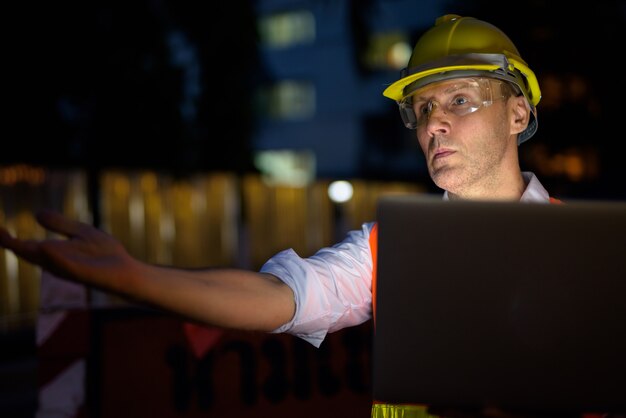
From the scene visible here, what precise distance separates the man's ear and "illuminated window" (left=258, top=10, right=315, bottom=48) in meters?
27.1

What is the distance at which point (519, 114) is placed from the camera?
259 centimetres

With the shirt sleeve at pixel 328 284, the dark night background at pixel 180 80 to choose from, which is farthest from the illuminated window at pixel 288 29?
the shirt sleeve at pixel 328 284

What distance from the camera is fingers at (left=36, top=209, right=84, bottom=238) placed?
136 cm

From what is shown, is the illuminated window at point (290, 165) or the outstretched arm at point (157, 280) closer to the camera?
the outstretched arm at point (157, 280)

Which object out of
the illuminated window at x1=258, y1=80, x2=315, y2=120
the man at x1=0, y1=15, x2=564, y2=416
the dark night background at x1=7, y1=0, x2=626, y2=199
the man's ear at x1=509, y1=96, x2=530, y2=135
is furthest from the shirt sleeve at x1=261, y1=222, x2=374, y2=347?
the illuminated window at x1=258, y1=80, x2=315, y2=120

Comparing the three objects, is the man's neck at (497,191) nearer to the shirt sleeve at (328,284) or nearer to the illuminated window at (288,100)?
the shirt sleeve at (328,284)

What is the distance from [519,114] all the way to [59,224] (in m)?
1.80

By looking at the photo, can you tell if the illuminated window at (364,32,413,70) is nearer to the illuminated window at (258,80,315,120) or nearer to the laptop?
the illuminated window at (258,80,315,120)

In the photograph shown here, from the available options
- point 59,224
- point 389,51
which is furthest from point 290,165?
point 59,224

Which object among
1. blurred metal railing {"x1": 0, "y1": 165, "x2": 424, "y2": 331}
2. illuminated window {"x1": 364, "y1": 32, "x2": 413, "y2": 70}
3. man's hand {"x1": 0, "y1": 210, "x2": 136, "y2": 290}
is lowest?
blurred metal railing {"x1": 0, "y1": 165, "x2": 424, "y2": 331}

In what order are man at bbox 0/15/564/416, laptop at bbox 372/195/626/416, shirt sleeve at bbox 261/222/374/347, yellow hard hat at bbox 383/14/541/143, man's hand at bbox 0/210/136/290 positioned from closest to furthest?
man's hand at bbox 0/210/136/290
laptop at bbox 372/195/626/416
man at bbox 0/15/564/416
shirt sleeve at bbox 261/222/374/347
yellow hard hat at bbox 383/14/541/143

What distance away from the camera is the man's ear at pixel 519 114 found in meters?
2.57

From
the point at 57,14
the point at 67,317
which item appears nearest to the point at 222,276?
the point at 67,317

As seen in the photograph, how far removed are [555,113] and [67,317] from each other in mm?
17162
